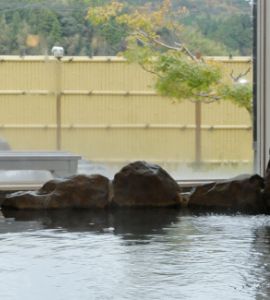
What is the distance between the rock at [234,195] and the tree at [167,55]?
4.73 ft

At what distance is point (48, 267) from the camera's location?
14.7 ft

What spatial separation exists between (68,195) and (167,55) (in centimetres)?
206

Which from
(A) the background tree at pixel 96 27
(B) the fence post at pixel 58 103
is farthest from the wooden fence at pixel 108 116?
(A) the background tree at pixel 96 27

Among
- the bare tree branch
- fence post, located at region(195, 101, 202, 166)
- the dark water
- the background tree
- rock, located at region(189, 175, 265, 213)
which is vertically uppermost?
the background tree

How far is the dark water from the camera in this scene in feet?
13.0

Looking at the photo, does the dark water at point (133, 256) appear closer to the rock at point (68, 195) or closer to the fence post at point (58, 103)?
the rock at point (68, 195)

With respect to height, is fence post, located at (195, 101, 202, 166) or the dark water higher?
fence post, located at (195, 101, 202, 166)

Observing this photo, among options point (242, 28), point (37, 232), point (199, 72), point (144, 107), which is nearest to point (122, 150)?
point (144, 107)

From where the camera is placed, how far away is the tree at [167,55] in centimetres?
828

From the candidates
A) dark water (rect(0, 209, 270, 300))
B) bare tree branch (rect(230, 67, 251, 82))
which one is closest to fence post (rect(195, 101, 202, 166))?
bare tree branch (rect(230, 67, 251, 82))

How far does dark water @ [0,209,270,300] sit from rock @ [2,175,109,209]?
317 mm

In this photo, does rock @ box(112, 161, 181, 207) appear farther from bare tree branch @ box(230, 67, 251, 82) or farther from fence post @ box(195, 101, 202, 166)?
bare tree branch @ box(230, 67, 251, 82)

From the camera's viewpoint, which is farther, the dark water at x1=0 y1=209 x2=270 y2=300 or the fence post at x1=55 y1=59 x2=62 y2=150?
the fence post at x1=55 y1=59 x2=62 y2=150

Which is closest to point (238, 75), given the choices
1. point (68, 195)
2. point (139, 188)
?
point (139, 188)
